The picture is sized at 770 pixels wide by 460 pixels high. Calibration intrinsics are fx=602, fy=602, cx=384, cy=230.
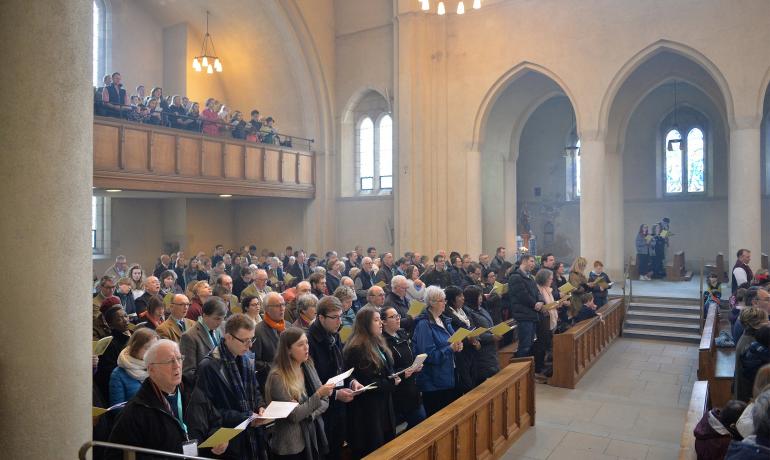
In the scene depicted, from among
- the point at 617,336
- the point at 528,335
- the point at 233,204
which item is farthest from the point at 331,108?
the point at 528,335

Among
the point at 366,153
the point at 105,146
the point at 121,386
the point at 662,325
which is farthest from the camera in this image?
the point at 366,153

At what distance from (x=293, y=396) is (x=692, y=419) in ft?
11.4

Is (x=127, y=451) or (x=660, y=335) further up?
(x=127, y=451)

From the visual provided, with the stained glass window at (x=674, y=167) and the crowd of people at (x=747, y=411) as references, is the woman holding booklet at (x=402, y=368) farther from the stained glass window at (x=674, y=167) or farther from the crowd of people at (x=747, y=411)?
the stained glass window at (x=674, y=167)

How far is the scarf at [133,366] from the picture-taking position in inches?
161

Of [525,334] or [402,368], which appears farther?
[525,334]

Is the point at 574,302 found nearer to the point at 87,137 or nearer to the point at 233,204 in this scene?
the point at 87,137

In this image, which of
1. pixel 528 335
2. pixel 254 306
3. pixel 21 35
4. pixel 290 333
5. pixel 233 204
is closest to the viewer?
pixel 21 35

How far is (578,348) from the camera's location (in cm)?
899

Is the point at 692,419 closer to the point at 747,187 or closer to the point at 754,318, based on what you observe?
the point at 754,318

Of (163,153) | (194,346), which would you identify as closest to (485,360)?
(194,346)

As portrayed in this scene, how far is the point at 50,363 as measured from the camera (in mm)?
2896

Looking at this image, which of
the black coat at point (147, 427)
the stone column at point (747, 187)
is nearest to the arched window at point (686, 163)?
the stone column at point (747, 187)

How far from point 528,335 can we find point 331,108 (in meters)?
12.0
